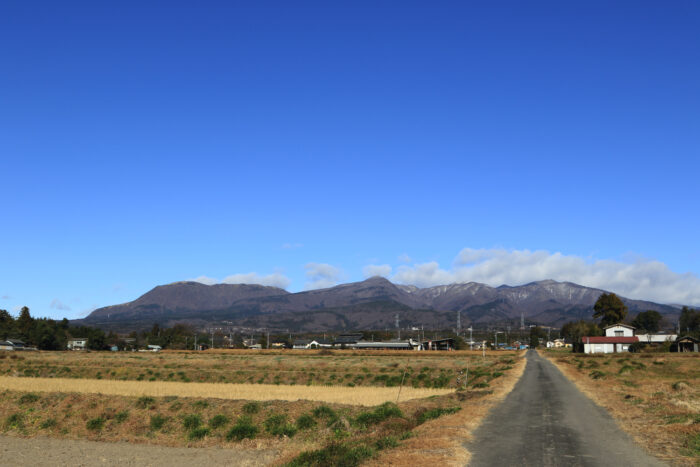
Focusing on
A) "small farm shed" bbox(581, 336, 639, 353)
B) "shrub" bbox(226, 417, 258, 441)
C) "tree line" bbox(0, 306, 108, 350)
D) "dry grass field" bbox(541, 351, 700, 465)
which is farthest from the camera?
"tree line" bbox(0, 306, 108, 350)

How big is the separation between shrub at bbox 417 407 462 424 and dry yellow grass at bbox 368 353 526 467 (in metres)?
0.61

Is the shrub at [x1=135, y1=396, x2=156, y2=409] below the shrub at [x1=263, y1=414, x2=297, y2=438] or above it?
above

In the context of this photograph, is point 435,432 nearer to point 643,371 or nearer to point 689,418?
point 689,418

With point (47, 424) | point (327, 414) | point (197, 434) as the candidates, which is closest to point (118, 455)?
point (197, 434)

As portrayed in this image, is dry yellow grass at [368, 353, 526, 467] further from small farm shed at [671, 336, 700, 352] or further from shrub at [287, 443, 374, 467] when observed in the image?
small farm shed at [671, 336, 700, 352]

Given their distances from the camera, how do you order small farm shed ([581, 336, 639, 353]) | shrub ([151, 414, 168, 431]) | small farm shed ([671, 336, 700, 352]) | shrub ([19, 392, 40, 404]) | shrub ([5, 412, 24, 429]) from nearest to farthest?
shrub ([151, 414, 168, 431]), shrub ([5, 412, 24, 429]), shrub ([19, 392, 40, 404]), small farm shed ([671, 336, 700, 352]), small farm shed ([581, 336, 639, 353])

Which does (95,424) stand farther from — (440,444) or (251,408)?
(440,444)

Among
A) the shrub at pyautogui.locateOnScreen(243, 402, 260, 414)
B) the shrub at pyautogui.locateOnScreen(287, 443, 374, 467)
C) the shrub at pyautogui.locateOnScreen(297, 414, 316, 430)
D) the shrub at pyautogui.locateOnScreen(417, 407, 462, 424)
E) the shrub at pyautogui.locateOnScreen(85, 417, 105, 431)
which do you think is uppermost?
the shrub at pyautogui.locateOnScreen(287, 443, 374, 467)

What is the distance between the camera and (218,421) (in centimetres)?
2780

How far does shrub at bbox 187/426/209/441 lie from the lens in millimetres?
26656

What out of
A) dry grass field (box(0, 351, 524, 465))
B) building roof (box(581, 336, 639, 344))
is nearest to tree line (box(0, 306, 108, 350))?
dry grass field (box(0, 351, 524, 465))

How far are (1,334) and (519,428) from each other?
180m

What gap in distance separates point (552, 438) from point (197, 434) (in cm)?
1591

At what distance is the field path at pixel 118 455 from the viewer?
22.3 metres
